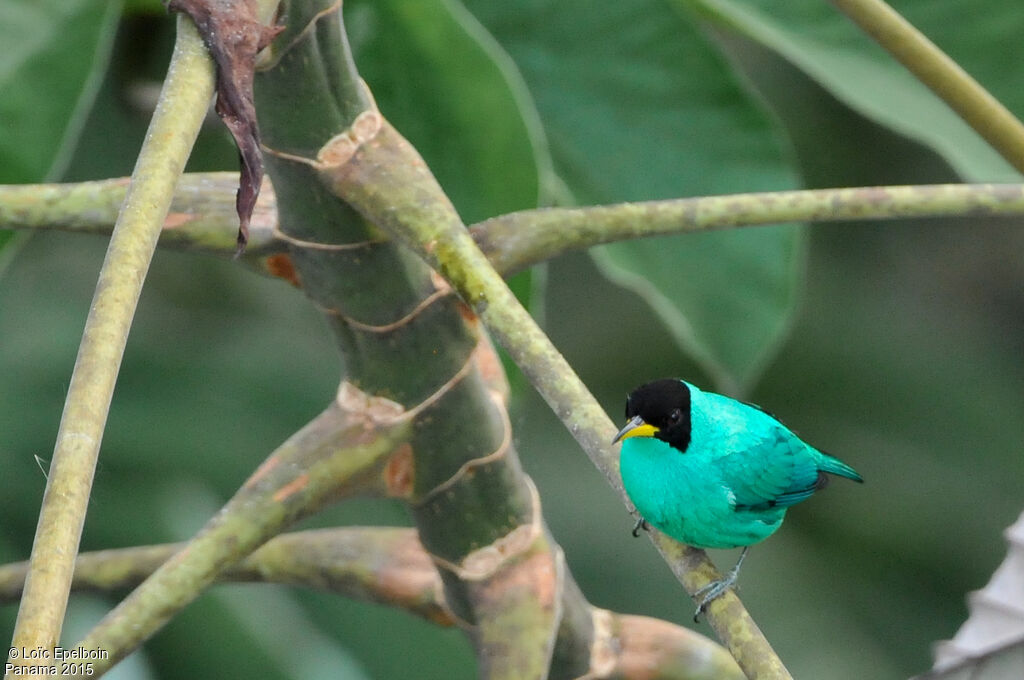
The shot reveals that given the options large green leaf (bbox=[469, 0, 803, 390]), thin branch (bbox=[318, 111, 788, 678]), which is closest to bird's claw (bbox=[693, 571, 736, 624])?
thin branch (bbox=[318, 111, 788, 678])

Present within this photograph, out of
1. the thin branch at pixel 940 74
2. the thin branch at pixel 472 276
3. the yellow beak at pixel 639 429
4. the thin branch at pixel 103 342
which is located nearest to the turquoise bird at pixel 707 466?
the yellow beak at pixel 639 429

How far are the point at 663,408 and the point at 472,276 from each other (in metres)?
0.26

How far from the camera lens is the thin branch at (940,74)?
69 cm

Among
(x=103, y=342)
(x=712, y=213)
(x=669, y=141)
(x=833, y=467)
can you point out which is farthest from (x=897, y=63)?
(x=103, y=342)

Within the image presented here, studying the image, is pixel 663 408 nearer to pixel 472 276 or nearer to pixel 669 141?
pixel 472 276

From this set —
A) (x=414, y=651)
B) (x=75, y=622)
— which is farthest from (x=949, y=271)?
(x=75, y=622)

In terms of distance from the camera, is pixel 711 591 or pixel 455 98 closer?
pixel 711 591

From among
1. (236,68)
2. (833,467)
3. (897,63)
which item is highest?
(236,68)

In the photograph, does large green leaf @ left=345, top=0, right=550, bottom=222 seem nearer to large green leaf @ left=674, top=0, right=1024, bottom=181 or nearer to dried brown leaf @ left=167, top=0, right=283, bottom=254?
large green leaf @ left=674, top=0, right=1024, bottom=181

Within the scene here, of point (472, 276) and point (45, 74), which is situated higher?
point (45, 74)

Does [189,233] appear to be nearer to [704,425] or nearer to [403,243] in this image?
[403,243]

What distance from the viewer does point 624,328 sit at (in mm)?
1675

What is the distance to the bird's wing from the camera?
0.85 metres

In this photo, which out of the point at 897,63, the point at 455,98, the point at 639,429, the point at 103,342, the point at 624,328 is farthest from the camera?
the point at 624,328
